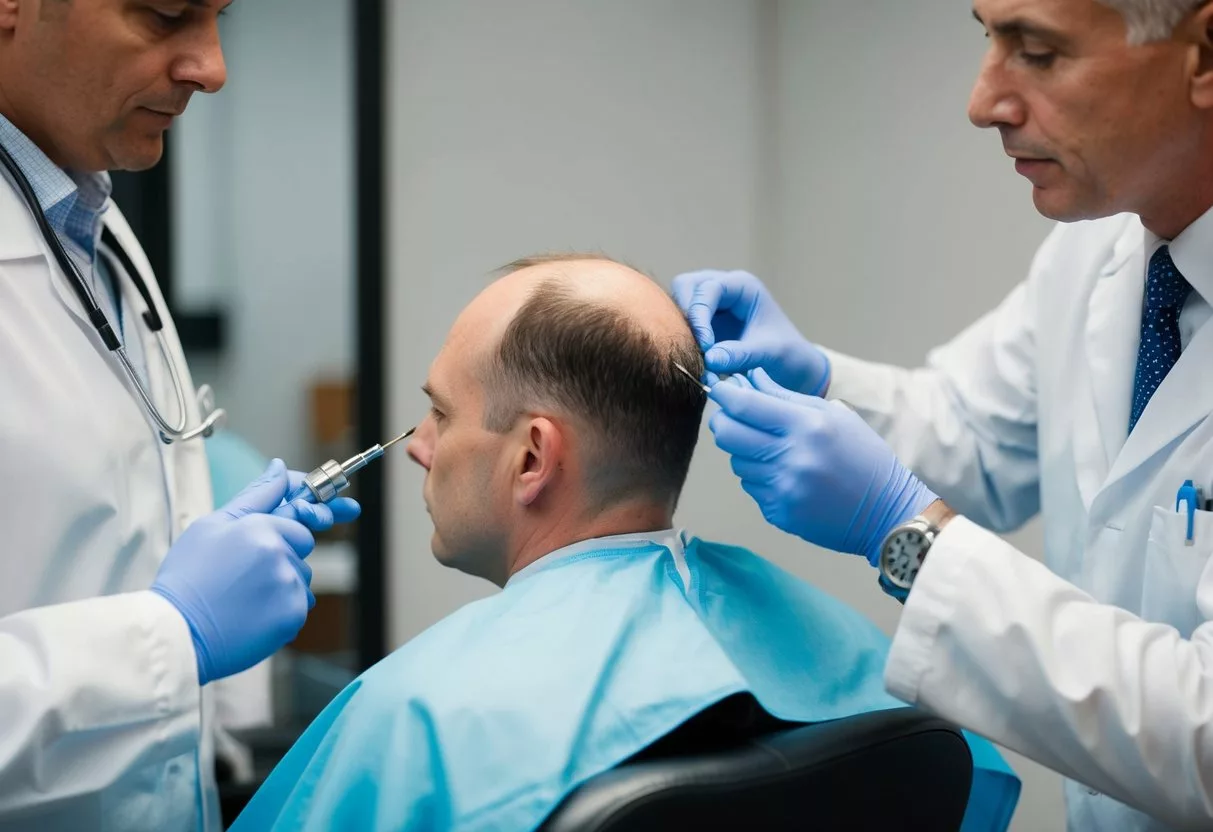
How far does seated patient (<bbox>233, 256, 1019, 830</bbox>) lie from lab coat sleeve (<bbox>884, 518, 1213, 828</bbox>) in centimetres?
16

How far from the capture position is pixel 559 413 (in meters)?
1.39

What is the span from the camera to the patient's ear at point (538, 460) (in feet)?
4.51

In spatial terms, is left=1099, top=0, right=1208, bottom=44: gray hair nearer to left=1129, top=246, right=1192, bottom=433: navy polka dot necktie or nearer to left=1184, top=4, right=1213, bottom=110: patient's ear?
left=1184, top=4, right=1213, bottom=110: patient's ear

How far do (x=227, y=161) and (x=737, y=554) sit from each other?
1.78 m

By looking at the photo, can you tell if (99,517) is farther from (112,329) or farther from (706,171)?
(706,171)

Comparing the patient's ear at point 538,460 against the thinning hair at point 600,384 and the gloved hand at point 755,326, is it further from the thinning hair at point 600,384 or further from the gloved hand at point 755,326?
the gloved hand at point 755,326

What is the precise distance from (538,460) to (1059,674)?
0.61 meters

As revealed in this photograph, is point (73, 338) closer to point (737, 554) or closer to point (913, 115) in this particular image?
point (737, 554)

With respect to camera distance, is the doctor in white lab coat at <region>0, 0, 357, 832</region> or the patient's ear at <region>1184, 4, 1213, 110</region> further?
the patient's ear at <region>1184, 4, 1213, 110</region>

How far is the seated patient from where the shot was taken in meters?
1.12

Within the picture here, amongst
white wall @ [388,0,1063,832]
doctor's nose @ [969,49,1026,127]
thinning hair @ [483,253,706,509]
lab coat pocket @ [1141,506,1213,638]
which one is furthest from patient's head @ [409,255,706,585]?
white wall @ [388,0,1063,832]

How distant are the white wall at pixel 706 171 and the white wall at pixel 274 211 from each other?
15 centimetres

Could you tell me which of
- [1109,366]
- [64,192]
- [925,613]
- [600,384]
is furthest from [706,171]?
[925,613]

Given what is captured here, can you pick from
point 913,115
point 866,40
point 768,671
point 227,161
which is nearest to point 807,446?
point 768,671
